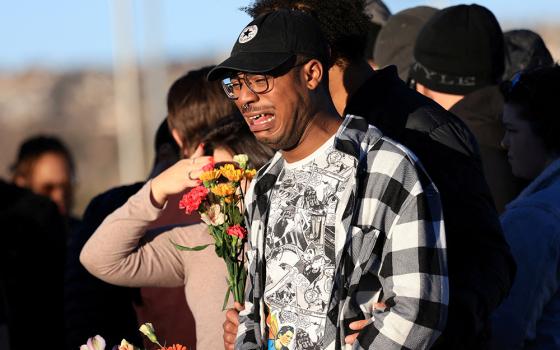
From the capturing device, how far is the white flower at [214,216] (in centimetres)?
373

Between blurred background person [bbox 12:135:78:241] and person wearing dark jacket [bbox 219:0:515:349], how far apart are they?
4.23 metres

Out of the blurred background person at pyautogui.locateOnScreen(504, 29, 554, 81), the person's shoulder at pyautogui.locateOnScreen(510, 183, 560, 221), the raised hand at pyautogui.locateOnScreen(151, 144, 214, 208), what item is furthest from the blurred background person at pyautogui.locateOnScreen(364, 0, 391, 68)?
the raised hand at pyautogui.locateOnScreen(151, 144, 214, 208)

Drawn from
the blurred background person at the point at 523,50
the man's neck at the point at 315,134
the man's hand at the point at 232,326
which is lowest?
the man's hand at the point at 232,326

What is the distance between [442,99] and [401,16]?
1.15 meters

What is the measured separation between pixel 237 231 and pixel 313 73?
1.90 ft

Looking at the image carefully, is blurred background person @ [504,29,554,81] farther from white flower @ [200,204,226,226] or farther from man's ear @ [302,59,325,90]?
man's ear @ [302,59,325,90]

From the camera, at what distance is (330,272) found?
3234 millimetres

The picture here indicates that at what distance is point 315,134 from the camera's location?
337 centimetres

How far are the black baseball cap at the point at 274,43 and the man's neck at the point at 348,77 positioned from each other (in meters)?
0.39

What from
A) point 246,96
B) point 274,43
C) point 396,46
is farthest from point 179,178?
point 396,46

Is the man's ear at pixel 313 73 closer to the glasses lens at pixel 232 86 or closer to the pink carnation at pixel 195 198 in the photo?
the glasses lens at pixel 232 86

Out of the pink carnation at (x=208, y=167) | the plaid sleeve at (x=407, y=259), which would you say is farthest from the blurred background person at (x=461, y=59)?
the plaid sleeve at (x=407, y=259)

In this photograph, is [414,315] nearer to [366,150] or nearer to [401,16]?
[366,150]

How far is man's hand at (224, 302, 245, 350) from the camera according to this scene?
3.65 metres
